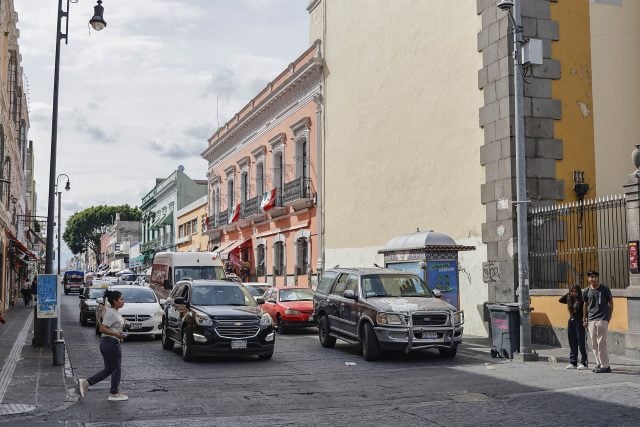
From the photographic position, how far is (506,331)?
1431 centimetres

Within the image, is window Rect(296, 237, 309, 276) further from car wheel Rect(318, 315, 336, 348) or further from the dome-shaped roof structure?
car wheel Rect(318, 315, 336, 348)

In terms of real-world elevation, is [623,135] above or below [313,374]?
above

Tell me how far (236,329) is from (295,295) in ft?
26.8

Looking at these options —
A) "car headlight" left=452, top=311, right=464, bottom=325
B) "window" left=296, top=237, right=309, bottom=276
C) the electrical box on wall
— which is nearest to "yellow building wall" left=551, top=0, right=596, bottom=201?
the electrical box on wall

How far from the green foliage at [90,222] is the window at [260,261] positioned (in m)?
85.7

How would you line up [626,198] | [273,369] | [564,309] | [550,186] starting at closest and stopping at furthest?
1. [273,369]
2. [626,198]
3. [564,309]
4. [550,186]

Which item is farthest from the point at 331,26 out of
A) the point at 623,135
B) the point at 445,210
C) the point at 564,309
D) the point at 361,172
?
the point at 564,309

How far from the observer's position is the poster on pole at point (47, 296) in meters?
15.5

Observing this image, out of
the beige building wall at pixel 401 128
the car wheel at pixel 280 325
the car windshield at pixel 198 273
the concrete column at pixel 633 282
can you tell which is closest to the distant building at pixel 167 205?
the beige building wall at pixel 401 128

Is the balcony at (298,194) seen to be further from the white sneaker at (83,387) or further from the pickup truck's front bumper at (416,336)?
the white sneaker at (83,387)

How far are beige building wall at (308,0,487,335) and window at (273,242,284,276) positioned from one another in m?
5.74

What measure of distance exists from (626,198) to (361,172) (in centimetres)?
1342

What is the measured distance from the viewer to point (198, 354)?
13.8m

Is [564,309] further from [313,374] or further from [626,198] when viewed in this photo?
[313,374]
